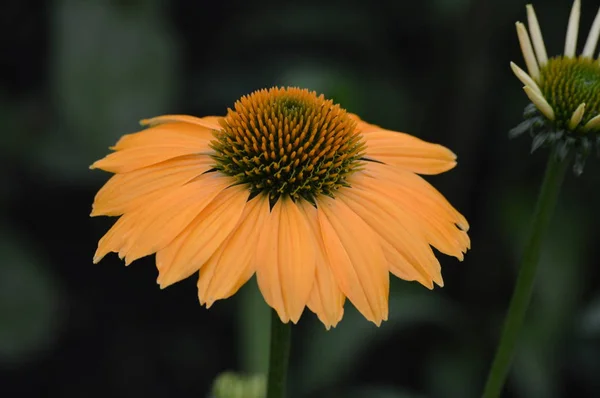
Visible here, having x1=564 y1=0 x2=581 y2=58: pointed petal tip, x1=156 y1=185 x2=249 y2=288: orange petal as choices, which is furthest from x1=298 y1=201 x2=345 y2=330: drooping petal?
x1=564 y1=0 x2=581 y2=58: pointed petal tip

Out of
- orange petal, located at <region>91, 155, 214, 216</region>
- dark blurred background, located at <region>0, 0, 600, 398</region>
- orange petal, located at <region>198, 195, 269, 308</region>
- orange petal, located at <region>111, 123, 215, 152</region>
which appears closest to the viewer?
orange petal, located at <region>198, 195, 269, 308</region>

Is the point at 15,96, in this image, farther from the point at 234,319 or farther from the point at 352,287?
the point at 352,287

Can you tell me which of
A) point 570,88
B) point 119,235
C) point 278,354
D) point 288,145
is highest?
point 570,88

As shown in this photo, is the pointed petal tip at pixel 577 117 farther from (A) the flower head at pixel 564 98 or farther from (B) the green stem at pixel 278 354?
(B) the green stem at pixel 278 354

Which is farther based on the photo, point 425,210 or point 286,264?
point 425,210

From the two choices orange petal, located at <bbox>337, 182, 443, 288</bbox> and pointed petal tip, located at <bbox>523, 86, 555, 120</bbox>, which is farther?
pointed petal tip, located at <bbox>523, 86, 555, 120</bbox>

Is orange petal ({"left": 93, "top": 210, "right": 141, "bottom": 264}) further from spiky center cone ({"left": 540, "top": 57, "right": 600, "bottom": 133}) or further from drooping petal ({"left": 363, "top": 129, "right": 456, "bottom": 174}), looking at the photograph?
spiky center cone ({"left": 540, "top": 57, "right": 600, "bottom": 133})

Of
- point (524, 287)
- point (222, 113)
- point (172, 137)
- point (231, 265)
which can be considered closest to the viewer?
point (231, 265)


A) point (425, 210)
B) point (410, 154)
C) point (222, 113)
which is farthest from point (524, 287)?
point (222, 113)

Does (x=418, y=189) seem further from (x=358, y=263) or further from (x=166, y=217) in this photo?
(x=166, y=217)
